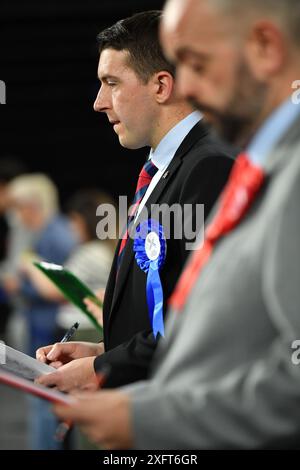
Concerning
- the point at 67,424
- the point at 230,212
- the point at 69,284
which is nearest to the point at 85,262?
the point at 69,284

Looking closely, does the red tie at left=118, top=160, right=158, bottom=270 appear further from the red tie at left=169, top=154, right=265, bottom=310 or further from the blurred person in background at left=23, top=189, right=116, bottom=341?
the blurred person in background at left=23, top=189, right=116, bottom=341

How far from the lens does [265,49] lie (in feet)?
4.42

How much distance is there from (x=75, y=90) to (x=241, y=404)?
872 cm

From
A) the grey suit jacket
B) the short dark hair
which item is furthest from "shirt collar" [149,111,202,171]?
the grey suit jacket

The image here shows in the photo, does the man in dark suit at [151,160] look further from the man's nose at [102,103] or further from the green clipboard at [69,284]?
the green clipboard at [69,284]

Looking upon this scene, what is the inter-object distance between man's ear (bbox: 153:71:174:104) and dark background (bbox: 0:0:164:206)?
22.2 ft

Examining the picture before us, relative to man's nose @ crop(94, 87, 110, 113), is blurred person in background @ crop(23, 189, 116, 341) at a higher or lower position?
lower

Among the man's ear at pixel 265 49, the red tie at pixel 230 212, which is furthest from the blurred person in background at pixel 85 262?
the man's ear at pixel 265 49

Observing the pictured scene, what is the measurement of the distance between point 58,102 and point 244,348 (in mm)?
8811

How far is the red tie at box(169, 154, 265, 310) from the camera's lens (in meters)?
1.37

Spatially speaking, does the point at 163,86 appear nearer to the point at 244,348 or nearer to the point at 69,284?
the point at 69,284

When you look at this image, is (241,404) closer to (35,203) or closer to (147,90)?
(147,90)

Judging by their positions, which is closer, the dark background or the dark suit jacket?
the dark suit jacket

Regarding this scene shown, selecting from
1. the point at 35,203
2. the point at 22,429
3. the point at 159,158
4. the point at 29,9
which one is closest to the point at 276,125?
the point at 159,158
